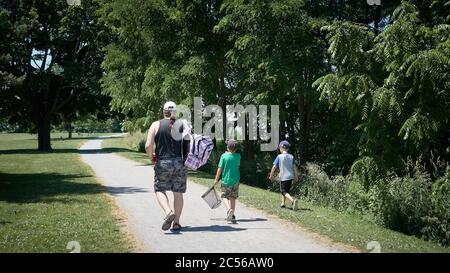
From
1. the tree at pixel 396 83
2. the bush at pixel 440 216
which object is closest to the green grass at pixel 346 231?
the bush at pixel 440 216

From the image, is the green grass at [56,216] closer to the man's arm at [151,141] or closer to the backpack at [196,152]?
the man's arm at [151,141]

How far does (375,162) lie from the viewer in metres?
11.8

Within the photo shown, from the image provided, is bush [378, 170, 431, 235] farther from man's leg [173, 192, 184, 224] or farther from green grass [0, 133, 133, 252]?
green grass [0, 133, 133, 252]

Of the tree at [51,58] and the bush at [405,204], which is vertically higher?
the tree at [51,58]

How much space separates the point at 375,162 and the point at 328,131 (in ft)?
31.7

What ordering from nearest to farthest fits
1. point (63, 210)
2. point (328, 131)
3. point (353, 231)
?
1. point (353, 231)
2. point (63, 210)
3. point (328, 131)

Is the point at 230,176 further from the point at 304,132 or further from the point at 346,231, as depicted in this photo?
the point at 304,132

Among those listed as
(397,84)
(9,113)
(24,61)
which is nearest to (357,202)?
(397,84)

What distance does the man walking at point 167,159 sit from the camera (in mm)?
8016

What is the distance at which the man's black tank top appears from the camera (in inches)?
316

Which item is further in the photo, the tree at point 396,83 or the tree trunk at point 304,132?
the tree trunk at point 304,132

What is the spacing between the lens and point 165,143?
8.01m

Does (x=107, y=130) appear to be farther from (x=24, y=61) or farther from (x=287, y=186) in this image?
(x=287, y=186)

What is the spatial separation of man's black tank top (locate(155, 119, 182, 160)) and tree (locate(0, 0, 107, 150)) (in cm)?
3075
